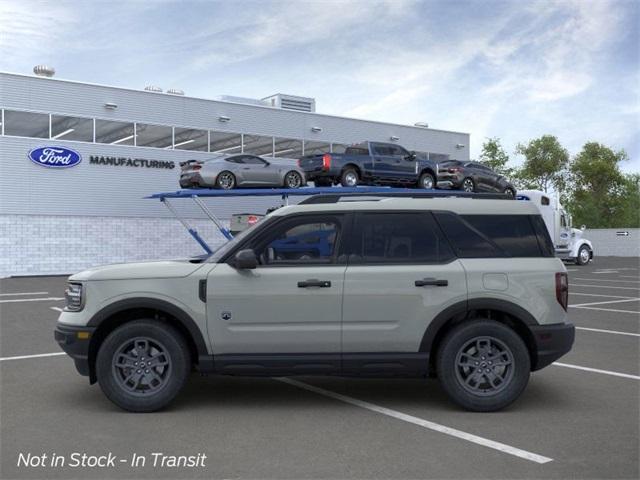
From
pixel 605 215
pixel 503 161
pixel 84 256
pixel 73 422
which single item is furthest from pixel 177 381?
pixel 605 215

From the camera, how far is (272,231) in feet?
19.2

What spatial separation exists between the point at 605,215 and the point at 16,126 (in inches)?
2484

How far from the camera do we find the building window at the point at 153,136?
2819 centimetres

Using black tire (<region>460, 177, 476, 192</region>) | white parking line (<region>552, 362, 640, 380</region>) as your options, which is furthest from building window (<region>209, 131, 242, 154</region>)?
white parking line (<region>552, 362, 640, 380</region>)

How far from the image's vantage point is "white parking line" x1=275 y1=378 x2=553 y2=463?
4.57 meters

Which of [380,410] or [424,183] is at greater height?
[424,183]

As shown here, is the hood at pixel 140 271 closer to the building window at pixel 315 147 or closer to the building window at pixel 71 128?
the building window at pixel 71 128

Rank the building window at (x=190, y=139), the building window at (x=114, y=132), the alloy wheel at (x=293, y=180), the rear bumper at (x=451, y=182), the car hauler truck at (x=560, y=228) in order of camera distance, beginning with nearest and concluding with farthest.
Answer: the alloy wheel at (x=293, y=180)
the rear bumper at (x=451, y=182)
the car hauler truck at (x=560, y=228)
the building window at (x=114, y=132)
the building window at (x=190, y=139)

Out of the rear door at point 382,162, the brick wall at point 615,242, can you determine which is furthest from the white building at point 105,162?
the brick wall at point 615,242

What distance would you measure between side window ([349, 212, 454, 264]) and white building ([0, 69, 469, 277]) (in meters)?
23.0

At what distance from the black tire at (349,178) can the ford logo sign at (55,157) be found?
1212cm

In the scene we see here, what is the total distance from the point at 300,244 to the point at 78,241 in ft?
75.7

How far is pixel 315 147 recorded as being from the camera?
33188 mm

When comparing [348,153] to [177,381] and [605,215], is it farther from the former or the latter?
[605,215]
